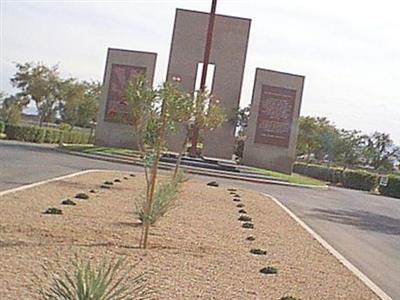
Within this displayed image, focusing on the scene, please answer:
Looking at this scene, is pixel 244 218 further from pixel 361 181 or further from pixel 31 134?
pixel 31 134

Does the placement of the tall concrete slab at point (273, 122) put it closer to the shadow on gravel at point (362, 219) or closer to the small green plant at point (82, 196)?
the shadow on gravel at point (362, 219)

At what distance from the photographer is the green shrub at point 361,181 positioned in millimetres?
50344

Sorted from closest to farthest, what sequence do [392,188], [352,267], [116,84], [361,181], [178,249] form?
[178,249], [352,267], [392,188], [116,84], [361,181]

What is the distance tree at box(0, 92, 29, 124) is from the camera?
213 ft

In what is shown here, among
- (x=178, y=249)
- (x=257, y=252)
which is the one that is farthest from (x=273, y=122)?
(x=178, y=249)

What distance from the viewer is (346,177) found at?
173 ft

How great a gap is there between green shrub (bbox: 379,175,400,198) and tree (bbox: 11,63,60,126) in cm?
3350

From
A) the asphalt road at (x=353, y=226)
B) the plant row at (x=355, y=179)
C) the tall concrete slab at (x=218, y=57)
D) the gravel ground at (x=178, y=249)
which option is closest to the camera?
the gravel ground at (x=178, y=249)

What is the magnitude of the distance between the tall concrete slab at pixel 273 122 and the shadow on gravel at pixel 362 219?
20602mm

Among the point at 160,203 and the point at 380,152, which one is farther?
the point at 380,152

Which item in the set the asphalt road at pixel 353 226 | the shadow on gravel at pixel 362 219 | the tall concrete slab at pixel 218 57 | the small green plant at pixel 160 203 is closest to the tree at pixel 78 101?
the tall concrete slab at pixel 218 57

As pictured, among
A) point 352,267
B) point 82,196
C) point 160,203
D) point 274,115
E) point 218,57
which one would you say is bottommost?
point 352,267

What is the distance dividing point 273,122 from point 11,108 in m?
27.7

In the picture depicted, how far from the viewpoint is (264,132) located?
47.0 metres
